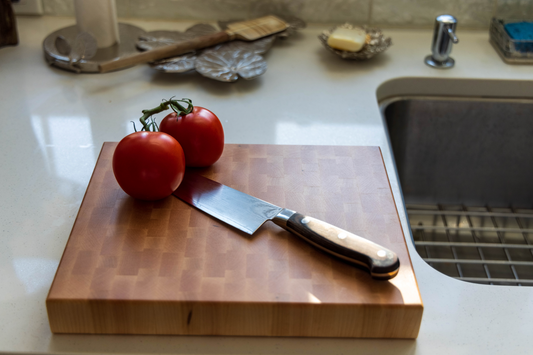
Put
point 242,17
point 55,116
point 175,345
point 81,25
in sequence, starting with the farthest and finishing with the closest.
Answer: point 242,17
point 81,25
point 55,116
point 175,345

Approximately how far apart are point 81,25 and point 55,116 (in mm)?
269

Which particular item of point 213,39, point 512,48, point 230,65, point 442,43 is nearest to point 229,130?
point 230,65

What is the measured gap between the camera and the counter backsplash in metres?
1.24

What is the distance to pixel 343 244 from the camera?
56cm

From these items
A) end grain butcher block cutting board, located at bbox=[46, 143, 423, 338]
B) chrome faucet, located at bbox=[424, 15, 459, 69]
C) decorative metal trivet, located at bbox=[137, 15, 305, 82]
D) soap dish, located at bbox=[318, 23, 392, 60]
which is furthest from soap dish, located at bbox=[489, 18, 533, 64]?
end grain butcher block cutting board, located at bbox=[46, 143, 423, 338]

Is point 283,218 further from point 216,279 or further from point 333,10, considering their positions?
point 333,10

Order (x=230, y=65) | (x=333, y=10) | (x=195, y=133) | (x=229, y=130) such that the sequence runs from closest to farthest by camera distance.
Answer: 1. (x=195, y=133)
2. (x=229, y=130)
3. (x=230, y=65)
4. (x=333, y=10)

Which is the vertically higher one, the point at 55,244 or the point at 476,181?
the point at 55,244

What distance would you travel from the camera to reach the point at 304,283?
0.55 metres

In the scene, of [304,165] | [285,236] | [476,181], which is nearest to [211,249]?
[285,236]

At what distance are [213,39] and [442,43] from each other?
0.49m

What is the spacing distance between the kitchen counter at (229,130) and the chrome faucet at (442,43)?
0.02 meters

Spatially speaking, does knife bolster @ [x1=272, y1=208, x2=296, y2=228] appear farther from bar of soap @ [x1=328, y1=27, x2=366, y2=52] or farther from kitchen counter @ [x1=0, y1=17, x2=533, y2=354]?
bar of soap @ [x1=328, y1=27, x2=366, y2=52]

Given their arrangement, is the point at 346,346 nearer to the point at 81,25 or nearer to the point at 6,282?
the point at 6,282
